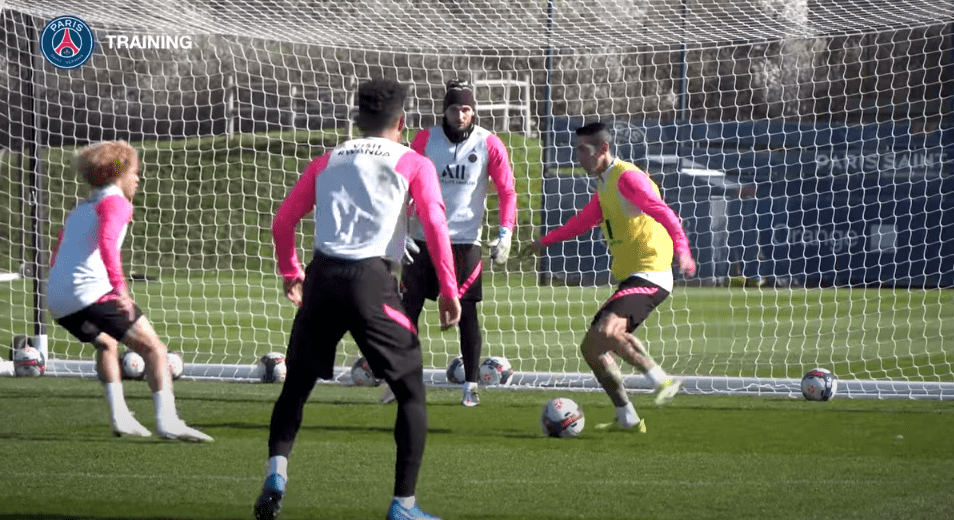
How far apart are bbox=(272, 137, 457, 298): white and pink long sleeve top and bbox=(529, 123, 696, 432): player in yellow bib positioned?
2592 millimetres

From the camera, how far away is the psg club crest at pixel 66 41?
10.5 metres

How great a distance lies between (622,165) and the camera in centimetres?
752

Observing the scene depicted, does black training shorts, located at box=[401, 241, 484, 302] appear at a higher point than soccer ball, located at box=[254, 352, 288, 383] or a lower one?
higher

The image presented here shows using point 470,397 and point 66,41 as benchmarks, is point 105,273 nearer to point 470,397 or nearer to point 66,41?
point 470,397

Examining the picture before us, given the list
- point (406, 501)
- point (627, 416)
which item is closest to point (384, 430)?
point (627, 416)

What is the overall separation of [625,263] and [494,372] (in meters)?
2.22

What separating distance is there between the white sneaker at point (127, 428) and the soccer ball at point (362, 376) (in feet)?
8.45

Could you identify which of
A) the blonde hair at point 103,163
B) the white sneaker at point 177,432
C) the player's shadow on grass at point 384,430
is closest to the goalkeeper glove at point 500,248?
the player's shadow on grass at point 384,430

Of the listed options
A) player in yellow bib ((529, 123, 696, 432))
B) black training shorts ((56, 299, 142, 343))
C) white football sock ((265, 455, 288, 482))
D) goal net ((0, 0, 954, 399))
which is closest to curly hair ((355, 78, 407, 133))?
white football sock ((265, 455, 288, 482))

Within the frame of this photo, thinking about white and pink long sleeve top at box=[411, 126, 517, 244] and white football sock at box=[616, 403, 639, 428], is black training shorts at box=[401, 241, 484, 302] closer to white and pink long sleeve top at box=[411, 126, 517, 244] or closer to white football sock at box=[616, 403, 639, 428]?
white and pink long sleeve top at box=[411, 126, 517, 244]

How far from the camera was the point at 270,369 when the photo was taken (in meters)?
9.91

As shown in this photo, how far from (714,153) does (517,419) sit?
34.6 feet

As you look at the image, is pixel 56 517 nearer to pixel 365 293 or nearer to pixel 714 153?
pixel 365 293

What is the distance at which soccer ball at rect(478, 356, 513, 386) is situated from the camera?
9.57m
